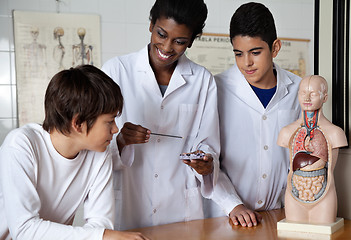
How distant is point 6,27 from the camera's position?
10.9 ft

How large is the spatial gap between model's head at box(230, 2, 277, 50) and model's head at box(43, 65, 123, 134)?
0.59m

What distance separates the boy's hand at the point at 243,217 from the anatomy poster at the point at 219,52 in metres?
2.28

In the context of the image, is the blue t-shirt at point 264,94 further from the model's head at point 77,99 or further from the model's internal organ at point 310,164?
the model's head at point 77,99

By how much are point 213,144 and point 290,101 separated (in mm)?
369

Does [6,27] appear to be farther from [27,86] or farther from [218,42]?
[218,42]

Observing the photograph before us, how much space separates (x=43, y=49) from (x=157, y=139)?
6.74 ft

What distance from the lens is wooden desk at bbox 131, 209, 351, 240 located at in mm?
1373

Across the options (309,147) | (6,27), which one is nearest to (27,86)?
(6,27)

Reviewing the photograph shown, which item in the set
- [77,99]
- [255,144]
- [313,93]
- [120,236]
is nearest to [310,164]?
[313,93]

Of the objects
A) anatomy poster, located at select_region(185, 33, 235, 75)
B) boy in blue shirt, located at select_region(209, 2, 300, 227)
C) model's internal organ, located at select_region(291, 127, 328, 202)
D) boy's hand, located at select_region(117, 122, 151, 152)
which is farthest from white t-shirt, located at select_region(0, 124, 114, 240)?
anatomy poster, located at select_region(185, 33, 235, 75)

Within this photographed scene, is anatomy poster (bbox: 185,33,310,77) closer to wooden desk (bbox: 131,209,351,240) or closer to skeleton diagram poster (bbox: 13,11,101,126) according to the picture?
skeleton diagram poster (bbox: 13,11,101,126)

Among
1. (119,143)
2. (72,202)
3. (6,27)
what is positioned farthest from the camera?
(6,27)

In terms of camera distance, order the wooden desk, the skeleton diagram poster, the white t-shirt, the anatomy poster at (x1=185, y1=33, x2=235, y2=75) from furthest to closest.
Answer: the anatomy poster at (x1=185, y1=33, x2=235, y2=75) → the skeleton diagram poster → the wooden desk → the white t-shirt

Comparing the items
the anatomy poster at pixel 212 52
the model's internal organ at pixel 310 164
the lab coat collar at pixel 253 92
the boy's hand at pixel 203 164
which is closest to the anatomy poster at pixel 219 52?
the anatomy poster at pixel 212 52
